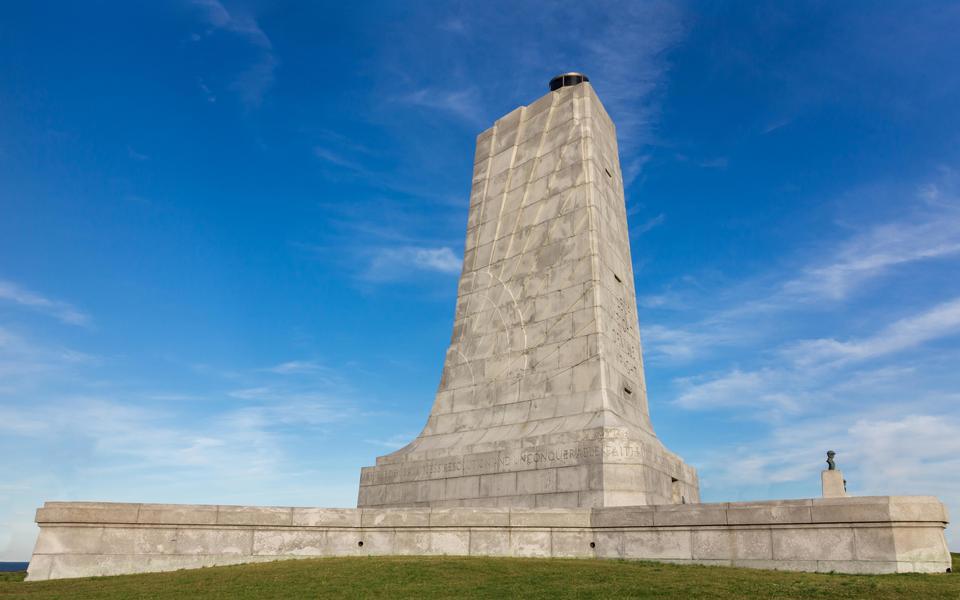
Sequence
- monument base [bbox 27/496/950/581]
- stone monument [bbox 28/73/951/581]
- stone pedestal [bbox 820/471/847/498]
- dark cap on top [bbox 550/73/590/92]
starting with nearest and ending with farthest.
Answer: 1. monument base [bbox 27/496/950/581]
2. stone monument [bbox 28/73/951/581]
3. stone pedestal [bbox 820/471/847/498]
4. dark cap on top [bbox 550/73/590/92]

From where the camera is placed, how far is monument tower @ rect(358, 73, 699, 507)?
17.5m

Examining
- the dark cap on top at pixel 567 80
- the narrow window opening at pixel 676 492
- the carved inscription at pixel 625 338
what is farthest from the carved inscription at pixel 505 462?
the dark cap on top at pixel 567 80

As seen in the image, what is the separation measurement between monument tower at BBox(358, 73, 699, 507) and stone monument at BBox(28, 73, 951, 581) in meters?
0.06

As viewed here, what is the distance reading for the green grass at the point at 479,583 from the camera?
977 cm

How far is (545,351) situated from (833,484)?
→ 335 inches

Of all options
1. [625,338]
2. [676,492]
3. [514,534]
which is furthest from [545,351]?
[514,534]

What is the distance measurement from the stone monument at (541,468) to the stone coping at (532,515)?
0.03 meters

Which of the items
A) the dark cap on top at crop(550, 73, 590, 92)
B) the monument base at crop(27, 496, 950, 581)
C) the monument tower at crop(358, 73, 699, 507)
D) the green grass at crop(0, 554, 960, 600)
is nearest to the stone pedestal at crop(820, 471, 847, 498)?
the monument tower at crop(358, 73, 699, 507)

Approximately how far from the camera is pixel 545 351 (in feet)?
67.3

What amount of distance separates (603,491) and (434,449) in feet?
20.3

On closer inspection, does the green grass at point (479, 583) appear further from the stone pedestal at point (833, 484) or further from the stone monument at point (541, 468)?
the stone pedestal at point (833, 484)

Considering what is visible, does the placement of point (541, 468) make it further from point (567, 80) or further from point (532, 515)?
point (567, 80)

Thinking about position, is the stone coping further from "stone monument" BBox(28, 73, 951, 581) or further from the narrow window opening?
the narrow window opening

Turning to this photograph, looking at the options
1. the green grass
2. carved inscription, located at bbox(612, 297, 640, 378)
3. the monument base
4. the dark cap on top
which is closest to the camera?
the green grass
